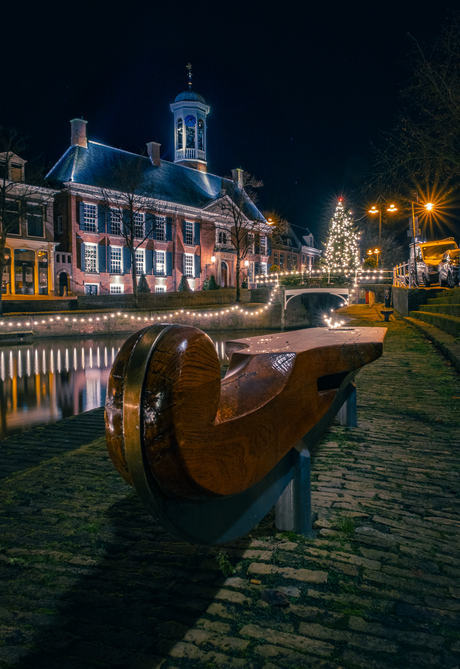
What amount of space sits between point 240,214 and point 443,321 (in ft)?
115

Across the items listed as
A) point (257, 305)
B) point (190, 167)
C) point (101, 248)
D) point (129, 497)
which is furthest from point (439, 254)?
point (190, 167)

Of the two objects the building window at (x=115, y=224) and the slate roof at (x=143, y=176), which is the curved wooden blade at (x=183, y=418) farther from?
the building window at (x=115, y=224)

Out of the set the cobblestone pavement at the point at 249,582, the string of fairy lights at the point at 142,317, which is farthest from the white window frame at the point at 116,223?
Answer: the cobblestone pavement at the point at 249,582

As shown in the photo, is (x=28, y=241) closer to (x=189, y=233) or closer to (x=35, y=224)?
(x=35, y=224)

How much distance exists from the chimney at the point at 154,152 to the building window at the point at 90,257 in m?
13.5

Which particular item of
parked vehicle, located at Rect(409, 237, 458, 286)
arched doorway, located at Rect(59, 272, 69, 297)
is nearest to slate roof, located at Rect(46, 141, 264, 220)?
arched doorway, located at Rect(59, 272, 69, 297)

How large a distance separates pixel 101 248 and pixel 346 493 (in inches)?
1458

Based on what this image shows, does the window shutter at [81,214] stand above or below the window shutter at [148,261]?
above

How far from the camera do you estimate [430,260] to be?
1998 cm

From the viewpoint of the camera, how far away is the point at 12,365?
638 inches

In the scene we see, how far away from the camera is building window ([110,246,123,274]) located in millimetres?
37844

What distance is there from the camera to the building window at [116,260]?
37844 millimetres

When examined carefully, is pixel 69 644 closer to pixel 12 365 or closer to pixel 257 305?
pixel 12 365

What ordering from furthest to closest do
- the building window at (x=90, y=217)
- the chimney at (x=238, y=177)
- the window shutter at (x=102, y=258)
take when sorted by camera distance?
the chimney at (x=238, y=177)
the window shutter at (x=102, y=258)
the building window at (x=90, y=217)
